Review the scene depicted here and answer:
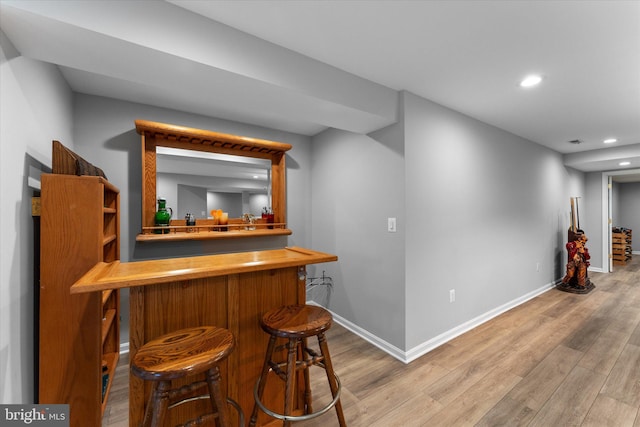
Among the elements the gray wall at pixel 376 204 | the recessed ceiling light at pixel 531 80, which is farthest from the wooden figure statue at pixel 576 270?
the recessed ceiling light at pixel 531 80

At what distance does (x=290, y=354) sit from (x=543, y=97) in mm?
3090

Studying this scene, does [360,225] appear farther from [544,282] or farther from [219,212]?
[544,282]

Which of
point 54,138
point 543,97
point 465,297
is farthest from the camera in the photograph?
point 465,297

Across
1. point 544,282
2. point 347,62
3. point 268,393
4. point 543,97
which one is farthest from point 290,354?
point 544,282

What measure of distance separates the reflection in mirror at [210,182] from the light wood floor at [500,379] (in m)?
1.56

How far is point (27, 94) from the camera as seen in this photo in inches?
56.1

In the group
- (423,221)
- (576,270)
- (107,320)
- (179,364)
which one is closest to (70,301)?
(107,320)

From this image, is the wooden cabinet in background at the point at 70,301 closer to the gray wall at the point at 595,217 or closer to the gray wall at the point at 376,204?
the gray wall at the point at 376,204

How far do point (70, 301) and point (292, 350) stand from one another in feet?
4.19

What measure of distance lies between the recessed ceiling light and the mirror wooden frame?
2.29 m

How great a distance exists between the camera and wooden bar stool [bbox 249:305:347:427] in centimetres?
130

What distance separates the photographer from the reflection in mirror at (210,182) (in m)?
2.58

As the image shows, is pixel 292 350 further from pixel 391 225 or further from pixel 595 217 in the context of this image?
pixel 595 217

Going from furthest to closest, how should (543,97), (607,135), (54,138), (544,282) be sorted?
(544,282)
(607,135)
(543,97)
(54,138)
